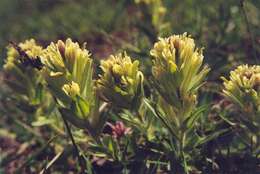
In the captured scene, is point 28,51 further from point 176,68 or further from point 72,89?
point 176,68

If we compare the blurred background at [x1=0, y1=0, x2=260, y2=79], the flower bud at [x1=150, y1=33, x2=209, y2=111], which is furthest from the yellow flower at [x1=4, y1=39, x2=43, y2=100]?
the flower bud at [x1=150, y1=33, x2=209, y2=111]

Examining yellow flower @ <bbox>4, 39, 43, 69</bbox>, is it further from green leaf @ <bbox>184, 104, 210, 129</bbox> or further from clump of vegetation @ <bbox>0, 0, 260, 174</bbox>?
green leaf @ <bbox>184, 104, 210, 129</bbox>

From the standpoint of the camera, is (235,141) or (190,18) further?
(190,18)

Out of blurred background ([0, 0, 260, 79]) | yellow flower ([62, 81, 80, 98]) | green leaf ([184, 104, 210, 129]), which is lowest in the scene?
green leaf ([184, 104, 210, 129])

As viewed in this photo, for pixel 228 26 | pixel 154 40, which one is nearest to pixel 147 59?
pixel 154 40

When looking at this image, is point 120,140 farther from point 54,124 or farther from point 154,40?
point 154,40

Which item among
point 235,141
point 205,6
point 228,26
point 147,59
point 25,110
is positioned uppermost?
point 205,6

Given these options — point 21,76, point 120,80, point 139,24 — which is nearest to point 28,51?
point 21,76
